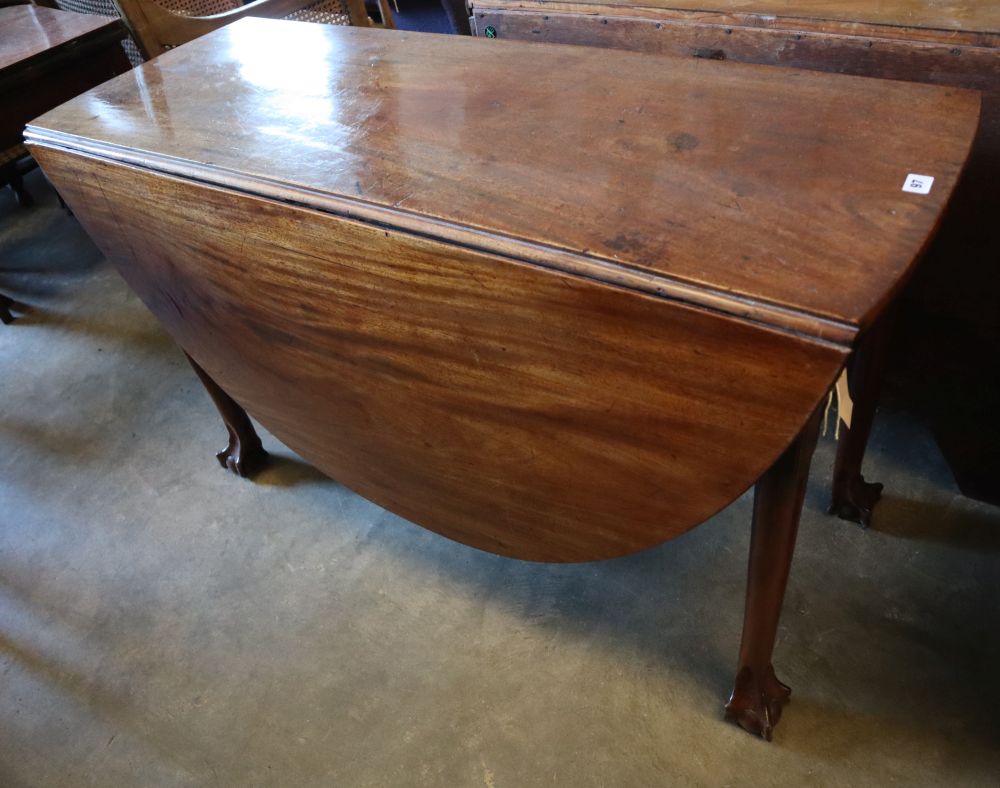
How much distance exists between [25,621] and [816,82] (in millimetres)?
1578

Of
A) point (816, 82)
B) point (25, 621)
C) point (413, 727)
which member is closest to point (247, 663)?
point (413, 727)

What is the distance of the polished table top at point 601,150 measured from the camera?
0.73m

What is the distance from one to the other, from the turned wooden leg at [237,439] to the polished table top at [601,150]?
0.55 metres

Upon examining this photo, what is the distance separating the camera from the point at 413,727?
121cm

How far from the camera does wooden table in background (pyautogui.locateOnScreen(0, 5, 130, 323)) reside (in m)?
1.95

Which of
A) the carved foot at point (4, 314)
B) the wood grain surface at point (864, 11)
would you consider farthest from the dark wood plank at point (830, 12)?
the carved foot at point (4, 314)

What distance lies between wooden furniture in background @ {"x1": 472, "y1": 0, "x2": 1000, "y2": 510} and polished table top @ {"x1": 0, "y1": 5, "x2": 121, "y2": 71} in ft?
3.84

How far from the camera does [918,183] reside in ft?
2.58

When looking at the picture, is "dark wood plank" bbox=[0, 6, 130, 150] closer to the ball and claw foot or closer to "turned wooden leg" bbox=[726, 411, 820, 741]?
the ball and claw foot

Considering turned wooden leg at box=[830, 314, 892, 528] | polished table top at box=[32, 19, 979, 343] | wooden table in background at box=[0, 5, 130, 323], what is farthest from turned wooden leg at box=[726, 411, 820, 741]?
wooden table in background at box=[0, 5, 130, 323]

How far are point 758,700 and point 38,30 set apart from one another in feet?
7.75

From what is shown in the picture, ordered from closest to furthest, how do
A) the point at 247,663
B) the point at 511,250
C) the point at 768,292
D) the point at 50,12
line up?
the point at 768,292, the point at 511,250, the point at 247,663, the point at 50,12

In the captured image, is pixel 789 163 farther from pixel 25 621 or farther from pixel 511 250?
pixel 25 621

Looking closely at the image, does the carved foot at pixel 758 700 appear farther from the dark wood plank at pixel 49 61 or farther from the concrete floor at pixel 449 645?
the dark wood plank at pixel 49 61
